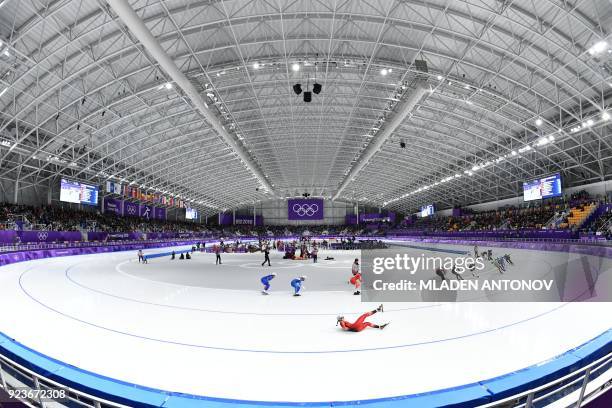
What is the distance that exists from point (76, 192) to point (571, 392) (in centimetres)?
3979

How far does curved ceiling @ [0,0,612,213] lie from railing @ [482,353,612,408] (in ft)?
52.4

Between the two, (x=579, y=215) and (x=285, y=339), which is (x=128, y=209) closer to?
(x=285, y=339)

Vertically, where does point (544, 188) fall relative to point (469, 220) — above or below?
above

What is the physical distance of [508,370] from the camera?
4258mm

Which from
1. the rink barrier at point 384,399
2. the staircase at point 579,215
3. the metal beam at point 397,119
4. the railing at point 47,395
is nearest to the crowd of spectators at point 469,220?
the staircase at point 579,215

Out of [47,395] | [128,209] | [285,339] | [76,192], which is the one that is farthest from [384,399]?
[128,209]

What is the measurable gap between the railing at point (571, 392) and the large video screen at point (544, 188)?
1320 inches

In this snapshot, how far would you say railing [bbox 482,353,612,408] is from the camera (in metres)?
3.00

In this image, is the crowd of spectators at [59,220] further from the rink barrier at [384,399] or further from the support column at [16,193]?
the rink barrier at [384,399]

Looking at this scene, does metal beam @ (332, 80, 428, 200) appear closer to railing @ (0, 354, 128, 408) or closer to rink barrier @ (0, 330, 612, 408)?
rink barrier @ (0, 330, 612, 408)

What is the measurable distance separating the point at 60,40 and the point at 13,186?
948 inches

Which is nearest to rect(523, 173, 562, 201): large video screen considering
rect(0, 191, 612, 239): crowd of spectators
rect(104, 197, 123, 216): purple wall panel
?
rect(0, 191, 612, 239): crowd of spectators

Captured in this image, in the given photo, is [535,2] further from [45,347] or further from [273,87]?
[45,347]

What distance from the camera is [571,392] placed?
3395 millimetres
